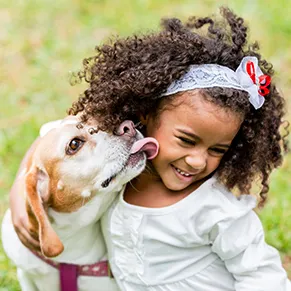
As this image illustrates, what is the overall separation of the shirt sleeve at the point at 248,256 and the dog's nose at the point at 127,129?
500 millimetres

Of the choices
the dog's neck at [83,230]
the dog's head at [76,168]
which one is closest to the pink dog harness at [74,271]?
the dog's neck at [83,230]

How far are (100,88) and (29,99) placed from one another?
228 centimetres

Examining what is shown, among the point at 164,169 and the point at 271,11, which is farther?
the point at 271,11

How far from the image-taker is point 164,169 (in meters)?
2.88

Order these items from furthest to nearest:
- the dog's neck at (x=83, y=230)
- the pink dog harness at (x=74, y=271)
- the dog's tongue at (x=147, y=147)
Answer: the pink dog harness at (x=74, y=271)
the dog's neck at (x=83, y=230)
the dog's tongue at (x=147, y=147)

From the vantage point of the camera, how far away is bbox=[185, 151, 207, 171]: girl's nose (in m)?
2.76

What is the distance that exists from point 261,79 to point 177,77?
33 centimetres

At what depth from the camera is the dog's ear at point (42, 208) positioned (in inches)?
111

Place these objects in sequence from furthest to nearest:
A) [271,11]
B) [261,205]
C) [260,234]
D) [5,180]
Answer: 1. [271,11]
2. [5,180]
3. [261,205]
4. [260,234]

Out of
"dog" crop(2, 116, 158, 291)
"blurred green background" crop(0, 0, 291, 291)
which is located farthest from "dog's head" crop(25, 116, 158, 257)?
"blurred green background" crop(0, 0, 291, 291)

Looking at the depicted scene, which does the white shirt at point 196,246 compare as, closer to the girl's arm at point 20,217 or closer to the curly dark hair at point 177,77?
the curly dark hair at point 177,77

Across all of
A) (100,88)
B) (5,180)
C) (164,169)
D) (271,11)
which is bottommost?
(5,180)

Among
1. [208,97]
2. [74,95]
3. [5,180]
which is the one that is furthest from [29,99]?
[208,97]

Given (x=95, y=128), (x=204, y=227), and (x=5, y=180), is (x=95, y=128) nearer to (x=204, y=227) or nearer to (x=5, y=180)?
(x=204, y=227)
